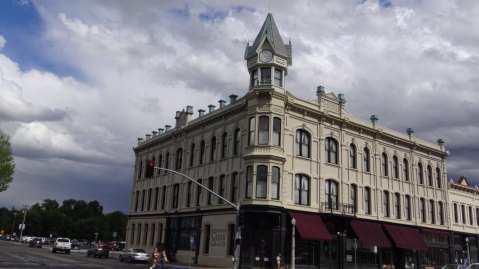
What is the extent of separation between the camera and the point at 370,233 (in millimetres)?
38719

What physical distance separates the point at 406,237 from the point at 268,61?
21.8 meters

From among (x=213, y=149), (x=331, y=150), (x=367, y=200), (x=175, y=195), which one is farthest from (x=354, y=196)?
(x=175, y=195)

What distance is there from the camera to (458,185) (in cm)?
5244

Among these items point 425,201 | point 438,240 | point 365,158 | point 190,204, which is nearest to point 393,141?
point 365,158

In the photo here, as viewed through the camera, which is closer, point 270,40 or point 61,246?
point 270,40

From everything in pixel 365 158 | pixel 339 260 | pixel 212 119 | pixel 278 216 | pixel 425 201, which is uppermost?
pixel 212 119

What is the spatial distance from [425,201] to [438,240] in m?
4.47

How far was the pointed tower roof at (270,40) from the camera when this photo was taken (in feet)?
119

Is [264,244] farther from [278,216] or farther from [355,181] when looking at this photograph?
[355,181]

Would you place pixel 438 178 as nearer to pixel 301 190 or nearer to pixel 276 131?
pixel 301 190

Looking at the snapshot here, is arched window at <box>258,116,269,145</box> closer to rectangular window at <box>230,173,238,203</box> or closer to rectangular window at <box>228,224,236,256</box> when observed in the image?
rectangular window at <box>230,173,238,203</box>

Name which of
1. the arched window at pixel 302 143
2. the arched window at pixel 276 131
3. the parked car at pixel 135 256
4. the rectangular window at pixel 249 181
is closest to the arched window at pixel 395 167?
the arched window at pixel 302 143

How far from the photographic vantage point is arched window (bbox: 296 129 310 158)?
3688 centimetres

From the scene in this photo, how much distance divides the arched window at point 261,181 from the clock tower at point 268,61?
6674 mm
